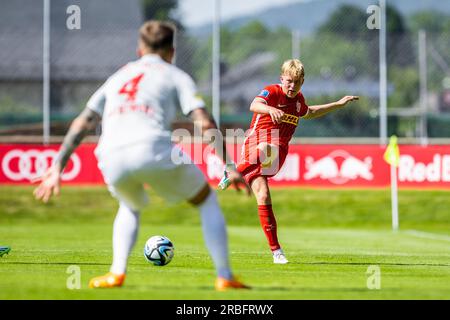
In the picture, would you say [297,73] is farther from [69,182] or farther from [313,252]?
[69,182]

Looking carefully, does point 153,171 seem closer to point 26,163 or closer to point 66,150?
point 66,150

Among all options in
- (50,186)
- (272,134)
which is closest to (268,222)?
(272,134)

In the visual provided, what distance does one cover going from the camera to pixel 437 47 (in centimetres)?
3466

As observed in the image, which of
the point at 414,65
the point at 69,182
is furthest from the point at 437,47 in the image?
the point at 69,182

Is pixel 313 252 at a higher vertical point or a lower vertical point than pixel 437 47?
lower

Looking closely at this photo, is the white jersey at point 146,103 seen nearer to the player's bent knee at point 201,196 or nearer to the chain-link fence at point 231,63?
the player's bent knee at point 201,196

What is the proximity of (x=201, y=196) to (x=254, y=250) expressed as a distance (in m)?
6.80

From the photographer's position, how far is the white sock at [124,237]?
8.62 meters

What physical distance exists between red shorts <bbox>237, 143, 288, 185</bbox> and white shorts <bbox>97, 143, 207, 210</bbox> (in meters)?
4.61

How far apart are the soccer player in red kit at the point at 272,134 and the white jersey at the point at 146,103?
13.7ft

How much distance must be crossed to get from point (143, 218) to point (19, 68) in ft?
41.1

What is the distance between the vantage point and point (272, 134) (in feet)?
42.4

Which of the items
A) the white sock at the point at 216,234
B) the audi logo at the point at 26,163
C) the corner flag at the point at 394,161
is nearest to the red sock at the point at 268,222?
the white sock at the point at 216,234

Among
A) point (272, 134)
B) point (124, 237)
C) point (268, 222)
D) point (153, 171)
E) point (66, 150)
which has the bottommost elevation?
point (268, 222)
